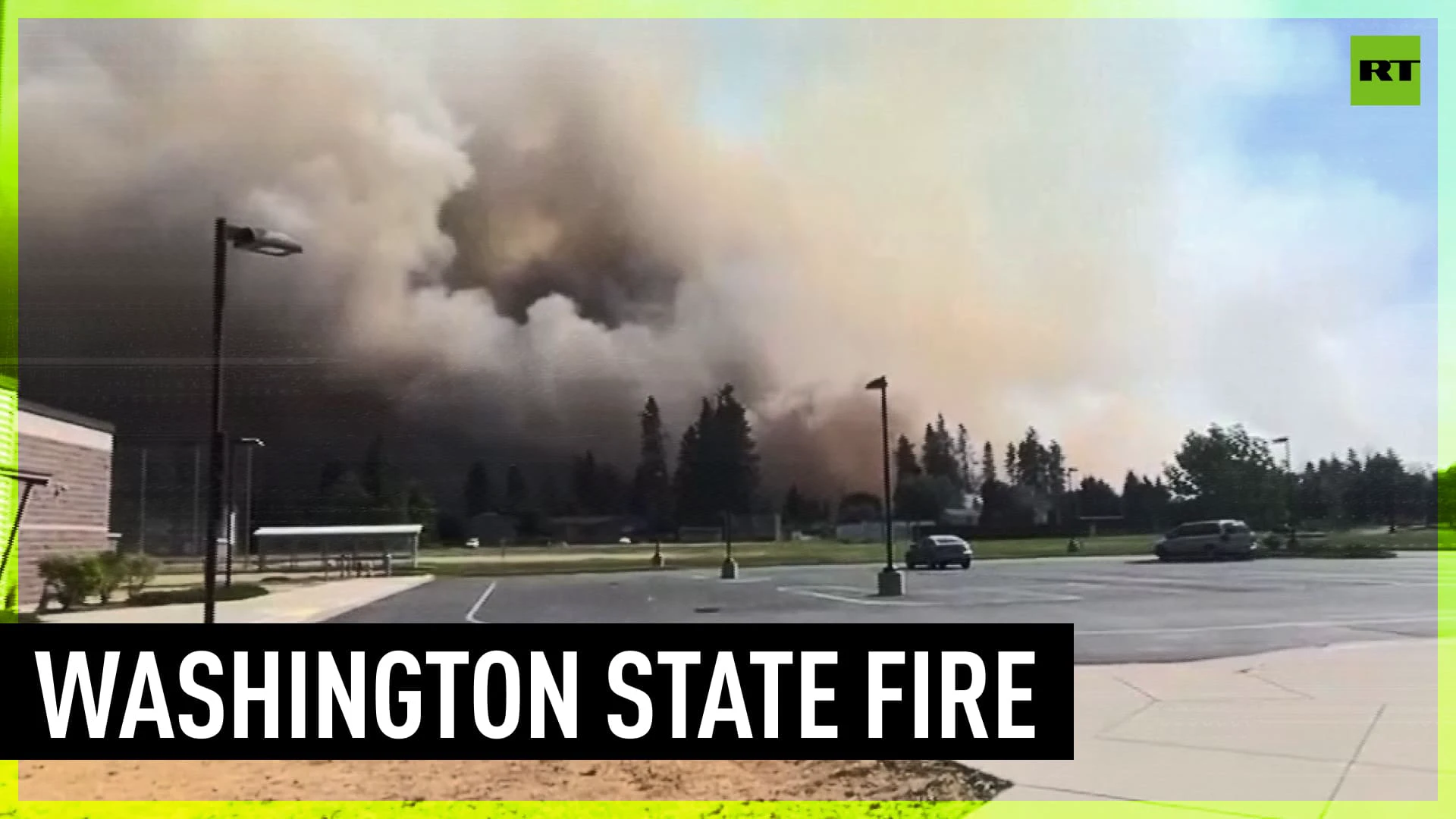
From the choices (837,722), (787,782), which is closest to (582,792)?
(787,782)

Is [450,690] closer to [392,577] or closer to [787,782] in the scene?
[392,577]

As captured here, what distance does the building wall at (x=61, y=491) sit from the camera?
3854 millimetres

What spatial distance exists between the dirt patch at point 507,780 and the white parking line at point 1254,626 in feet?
4.91

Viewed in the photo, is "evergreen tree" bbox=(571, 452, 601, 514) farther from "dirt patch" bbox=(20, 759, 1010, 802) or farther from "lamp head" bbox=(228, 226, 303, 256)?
"lamp head" bbox=(228, 226, 303, 256)

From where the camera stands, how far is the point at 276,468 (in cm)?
391

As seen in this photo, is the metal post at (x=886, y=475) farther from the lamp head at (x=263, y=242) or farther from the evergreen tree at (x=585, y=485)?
the lamp head at (x=263, y=242)

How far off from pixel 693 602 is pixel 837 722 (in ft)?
2.36

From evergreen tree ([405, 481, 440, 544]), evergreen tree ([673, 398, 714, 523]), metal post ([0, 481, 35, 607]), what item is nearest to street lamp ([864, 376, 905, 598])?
evergreen tree ([673, 398, 714, 523])

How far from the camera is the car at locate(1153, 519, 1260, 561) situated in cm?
406

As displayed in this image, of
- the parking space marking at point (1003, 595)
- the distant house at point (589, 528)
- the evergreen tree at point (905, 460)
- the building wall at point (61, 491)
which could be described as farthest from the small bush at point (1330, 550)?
the building wall at point (61, 491)

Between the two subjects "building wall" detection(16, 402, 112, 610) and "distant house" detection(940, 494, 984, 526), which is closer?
"building wall" detection(16, 402, 112, 610)

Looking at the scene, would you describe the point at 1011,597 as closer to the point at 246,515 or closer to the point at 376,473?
the point at 376,473

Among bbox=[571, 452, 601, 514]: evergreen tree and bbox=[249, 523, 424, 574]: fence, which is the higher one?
bbox=[571, 452, 601, 514]: evergreen tree

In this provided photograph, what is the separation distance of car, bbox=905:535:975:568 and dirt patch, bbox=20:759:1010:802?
0.75 m
